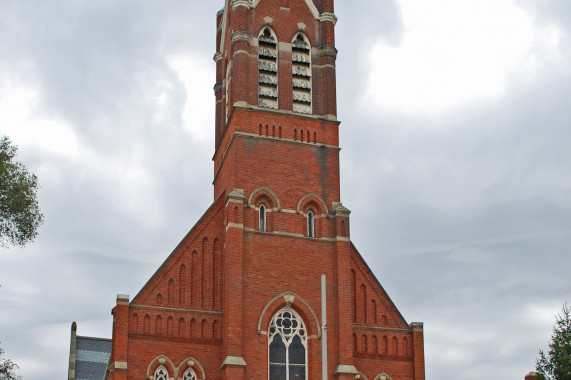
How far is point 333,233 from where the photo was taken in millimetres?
35875

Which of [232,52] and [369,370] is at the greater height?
[232,52]

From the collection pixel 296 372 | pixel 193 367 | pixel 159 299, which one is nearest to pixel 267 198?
pixel 159 299

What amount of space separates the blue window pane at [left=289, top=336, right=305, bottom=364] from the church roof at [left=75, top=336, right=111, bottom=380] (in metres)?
12.8

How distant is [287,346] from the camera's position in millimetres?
33688

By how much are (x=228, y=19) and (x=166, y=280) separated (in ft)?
48.7

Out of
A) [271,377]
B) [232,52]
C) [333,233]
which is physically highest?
[232,52]

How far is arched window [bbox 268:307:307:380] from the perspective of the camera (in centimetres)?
3322

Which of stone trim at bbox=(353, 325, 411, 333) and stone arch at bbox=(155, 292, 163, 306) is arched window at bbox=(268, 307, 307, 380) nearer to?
stone trim at bbox=(353, 325, 411, 333)

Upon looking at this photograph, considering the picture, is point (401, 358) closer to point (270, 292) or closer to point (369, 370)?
point (369, 370)

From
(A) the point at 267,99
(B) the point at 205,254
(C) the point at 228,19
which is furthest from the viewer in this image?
(C) the point at 228,19

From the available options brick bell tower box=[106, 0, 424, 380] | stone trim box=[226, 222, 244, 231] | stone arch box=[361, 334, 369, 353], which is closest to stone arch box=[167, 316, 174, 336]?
brick bell tower box=[106, 0, 424, 380]

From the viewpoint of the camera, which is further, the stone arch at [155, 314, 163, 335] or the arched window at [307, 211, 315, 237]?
the arched window at [307, 211, 315, 237]

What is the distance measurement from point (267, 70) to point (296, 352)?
13053 millimetres

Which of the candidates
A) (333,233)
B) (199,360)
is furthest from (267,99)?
(199,360)
